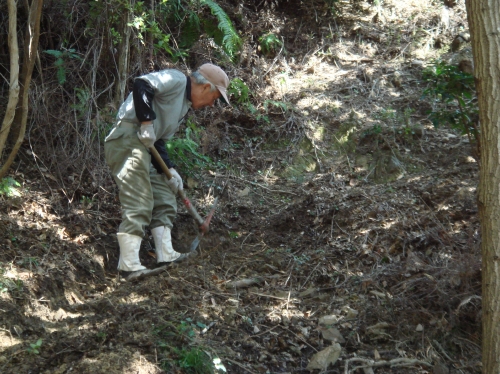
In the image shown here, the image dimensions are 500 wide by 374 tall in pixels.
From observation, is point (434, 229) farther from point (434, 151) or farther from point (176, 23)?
point (176, 23)

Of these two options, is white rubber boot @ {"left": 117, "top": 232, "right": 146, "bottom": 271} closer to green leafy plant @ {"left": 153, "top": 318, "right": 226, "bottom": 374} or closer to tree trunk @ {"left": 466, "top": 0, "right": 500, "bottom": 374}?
green leafy plant @ {"left": 153, "top": 318, "right": 226, "bottom": 374}

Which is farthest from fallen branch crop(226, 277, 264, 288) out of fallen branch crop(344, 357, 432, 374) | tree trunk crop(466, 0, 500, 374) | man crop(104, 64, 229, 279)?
tree trunk crop(466, 0, 500, 374)

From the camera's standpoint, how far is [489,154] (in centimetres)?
295

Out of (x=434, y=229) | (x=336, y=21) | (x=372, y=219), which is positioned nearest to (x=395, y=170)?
(x=372, y=219)

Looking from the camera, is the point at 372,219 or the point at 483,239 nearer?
the point at 483,239

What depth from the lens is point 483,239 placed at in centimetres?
304

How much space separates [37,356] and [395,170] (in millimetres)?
4762

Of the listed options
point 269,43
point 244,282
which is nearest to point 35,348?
point 244,282

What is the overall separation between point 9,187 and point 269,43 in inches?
190

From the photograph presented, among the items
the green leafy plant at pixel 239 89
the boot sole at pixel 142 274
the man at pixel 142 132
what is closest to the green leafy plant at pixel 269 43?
the green leafy plant at pixel 239 89

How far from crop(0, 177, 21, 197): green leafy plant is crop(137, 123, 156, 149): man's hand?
4.77 ft

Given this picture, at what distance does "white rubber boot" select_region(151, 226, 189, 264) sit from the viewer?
5.19 meters

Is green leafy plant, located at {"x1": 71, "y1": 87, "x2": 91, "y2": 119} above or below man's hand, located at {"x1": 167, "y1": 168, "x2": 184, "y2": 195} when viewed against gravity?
above

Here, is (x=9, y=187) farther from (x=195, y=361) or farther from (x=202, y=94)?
(x=195, y=361)
